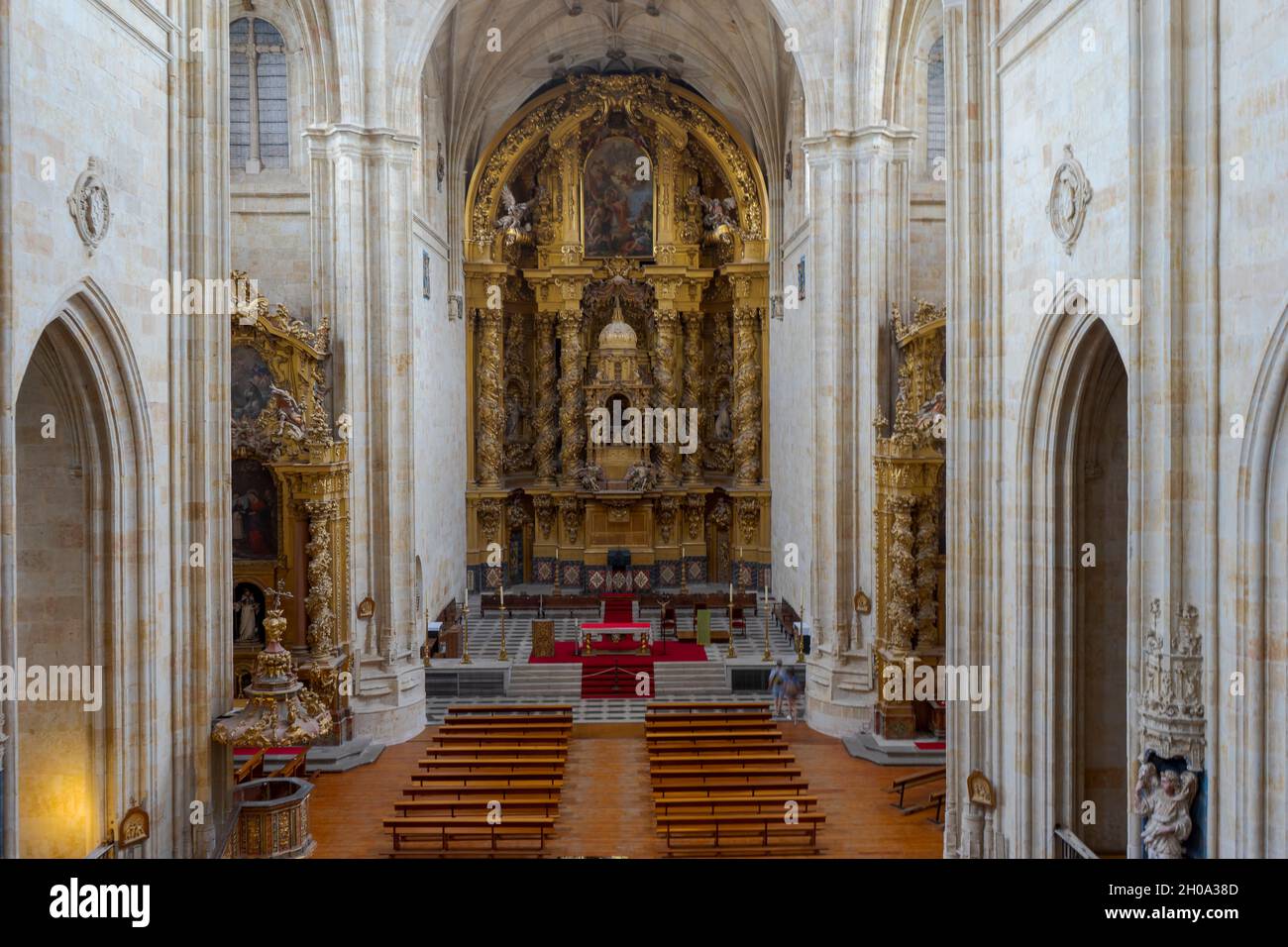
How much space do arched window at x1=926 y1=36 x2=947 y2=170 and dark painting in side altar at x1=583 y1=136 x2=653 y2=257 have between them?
563 inches

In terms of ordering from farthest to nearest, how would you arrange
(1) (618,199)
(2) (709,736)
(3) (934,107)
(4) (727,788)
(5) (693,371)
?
1. (5) (693,371)
2. (1) (618,199)
3. (3) (934,107)
4. (2) (709,736)
5. (4) (727,788)

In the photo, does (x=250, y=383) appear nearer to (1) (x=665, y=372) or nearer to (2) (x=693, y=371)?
(1) (x=665, y=372)

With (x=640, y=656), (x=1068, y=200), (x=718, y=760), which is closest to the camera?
(x=1068, y=200)

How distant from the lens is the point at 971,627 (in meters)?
13.0

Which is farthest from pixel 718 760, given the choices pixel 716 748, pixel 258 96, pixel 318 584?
pixel 258 96

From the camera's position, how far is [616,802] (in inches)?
679

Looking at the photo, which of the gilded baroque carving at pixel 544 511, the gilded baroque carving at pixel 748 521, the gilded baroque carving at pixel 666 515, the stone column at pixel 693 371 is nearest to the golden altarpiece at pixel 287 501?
the gilded baroque carving at pixel 544 511

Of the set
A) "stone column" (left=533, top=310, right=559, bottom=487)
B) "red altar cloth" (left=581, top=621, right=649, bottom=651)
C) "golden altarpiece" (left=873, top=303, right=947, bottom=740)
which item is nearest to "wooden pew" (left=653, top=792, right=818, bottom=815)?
"golden altarpiece" (left=873, top=303, right=947, bottom=740)

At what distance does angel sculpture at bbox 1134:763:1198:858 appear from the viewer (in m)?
8.38

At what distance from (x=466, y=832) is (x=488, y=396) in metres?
20.5

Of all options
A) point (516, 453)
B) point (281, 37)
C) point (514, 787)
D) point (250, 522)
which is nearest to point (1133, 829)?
point (514, 787)

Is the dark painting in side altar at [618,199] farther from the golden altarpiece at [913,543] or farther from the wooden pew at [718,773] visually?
the wooden pew at [718,773]

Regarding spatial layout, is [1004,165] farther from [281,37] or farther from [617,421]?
[617,421]

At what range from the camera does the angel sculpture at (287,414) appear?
19.5 m
